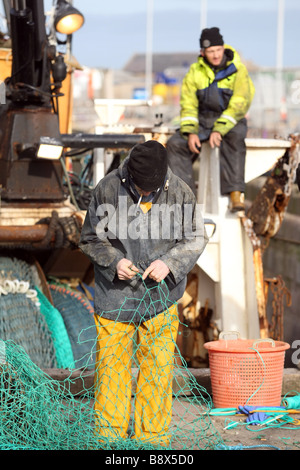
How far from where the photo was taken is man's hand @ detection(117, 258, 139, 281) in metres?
4.79

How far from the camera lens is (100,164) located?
8727mm

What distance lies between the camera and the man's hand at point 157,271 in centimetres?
476

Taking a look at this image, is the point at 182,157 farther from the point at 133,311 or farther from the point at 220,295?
the point at 133,311

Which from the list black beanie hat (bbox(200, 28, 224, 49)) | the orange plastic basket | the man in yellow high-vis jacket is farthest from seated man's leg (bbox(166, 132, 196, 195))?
the orange plastic basket

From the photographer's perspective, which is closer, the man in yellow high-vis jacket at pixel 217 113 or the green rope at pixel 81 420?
the green rope at pixel 81 420

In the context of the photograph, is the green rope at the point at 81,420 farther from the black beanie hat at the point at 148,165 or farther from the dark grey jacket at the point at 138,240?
the black beanie hat at the point at 148,165

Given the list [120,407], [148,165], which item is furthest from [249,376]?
[148,165]

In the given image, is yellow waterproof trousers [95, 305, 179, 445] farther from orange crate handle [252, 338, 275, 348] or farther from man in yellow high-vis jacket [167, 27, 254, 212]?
man in yellow high-vis jacket [167, 27, 254, 212]

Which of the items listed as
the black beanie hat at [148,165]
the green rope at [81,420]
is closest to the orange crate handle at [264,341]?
the green rope at [81,420]

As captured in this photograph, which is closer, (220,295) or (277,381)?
(277,381)

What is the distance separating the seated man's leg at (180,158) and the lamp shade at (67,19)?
1902 millimetres

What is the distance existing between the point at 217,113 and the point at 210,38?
701 mm
